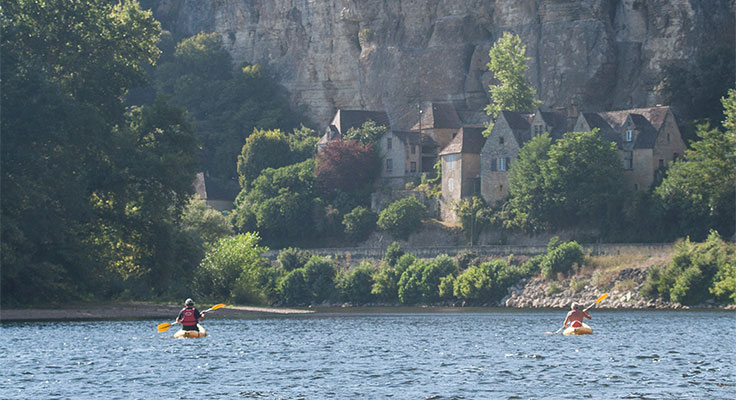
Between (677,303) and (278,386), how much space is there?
50.4 meters

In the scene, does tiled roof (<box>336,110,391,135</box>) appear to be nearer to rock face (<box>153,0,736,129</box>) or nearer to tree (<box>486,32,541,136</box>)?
rock face (<box>153,0,736,129</box>)

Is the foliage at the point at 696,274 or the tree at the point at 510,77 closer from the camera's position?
the foliage at the point at 696,274

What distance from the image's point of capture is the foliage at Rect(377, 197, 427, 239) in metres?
111

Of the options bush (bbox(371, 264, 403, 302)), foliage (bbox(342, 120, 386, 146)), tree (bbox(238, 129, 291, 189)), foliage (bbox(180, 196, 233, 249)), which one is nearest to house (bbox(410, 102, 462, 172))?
foliage (bbox(342, 120, 386, 146))

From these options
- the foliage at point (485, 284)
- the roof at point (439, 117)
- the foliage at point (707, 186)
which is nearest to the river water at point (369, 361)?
the foliage at point (707, 186)

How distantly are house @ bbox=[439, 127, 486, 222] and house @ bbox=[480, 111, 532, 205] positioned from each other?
1.57 metres

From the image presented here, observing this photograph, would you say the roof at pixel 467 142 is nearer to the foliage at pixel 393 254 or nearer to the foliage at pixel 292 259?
the foliage at pixel 393 254

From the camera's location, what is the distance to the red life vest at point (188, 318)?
53.8m

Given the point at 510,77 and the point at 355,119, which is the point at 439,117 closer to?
the point at 355,119

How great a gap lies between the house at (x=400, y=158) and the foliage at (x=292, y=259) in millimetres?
14855

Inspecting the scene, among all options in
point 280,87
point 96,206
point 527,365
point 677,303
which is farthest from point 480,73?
point 527,365

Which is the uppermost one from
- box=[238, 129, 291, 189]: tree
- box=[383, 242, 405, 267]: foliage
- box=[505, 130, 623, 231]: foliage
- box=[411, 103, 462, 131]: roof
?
box=[411, 103, 462, 131]: roof

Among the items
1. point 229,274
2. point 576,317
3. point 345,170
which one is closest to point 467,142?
point 345,170

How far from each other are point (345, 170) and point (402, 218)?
36.7 ft
